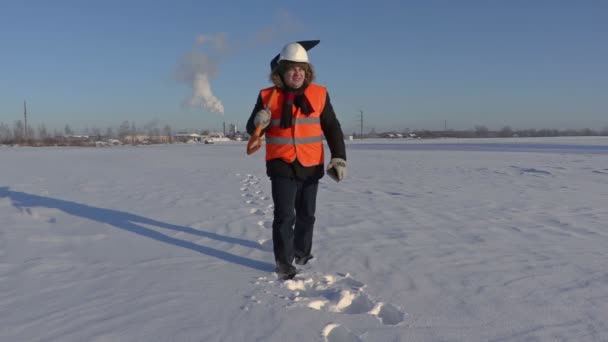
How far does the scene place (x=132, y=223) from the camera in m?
4.85

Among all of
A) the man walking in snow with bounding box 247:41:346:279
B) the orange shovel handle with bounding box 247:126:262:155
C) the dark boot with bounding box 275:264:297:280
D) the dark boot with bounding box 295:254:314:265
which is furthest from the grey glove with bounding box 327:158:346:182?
the dark boot with bounding box 275:264:297:280

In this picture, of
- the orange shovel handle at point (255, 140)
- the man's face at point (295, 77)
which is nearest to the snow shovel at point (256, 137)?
the orange shovel handle at point (255, 140)

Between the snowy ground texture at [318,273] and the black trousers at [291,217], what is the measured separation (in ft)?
0.57

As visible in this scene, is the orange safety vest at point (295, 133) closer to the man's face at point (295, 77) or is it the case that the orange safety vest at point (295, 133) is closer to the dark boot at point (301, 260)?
the man's face at point (295, 77)

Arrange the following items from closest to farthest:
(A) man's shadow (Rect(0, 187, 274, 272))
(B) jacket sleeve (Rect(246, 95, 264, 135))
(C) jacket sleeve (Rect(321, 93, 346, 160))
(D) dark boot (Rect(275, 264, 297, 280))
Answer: (D) dark boot (Rect(275, 264, 297, 280)), (B) jacket sleeve (Rect(246, 95, 264, 135)), (C) jacket sleeve (Rect(321, 93, 346, 160)), (A) man's shadow (Rect(0, 187, 274, 272))

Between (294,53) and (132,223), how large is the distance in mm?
3068

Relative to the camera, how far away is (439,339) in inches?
78.9

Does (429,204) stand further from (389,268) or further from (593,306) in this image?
(593,306)

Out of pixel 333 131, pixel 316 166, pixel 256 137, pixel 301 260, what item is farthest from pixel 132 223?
pixel 333 131

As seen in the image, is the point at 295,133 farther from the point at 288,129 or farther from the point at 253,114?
the point at 253,114

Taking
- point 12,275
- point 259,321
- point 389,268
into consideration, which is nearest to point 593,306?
point 389,268

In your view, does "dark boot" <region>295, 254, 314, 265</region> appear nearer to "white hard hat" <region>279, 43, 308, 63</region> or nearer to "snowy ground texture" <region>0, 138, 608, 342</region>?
"snowy ground texture" <region>0, 138, 608, 342</region>

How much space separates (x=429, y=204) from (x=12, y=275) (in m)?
4.92

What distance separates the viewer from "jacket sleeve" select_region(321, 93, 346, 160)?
3.16 meters
